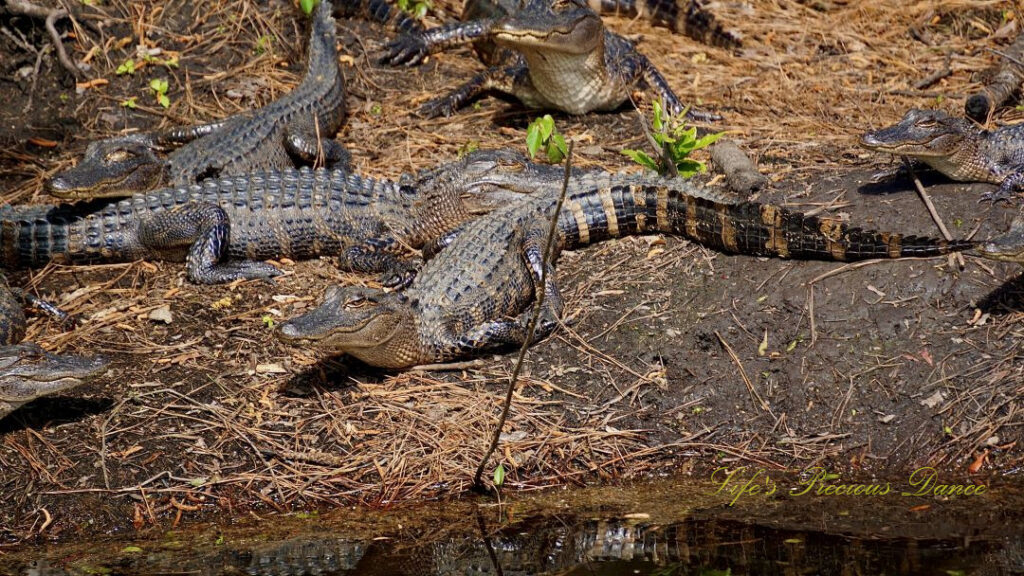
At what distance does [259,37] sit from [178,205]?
7.33 ft

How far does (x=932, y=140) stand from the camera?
4957 mm

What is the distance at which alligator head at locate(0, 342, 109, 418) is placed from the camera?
426cm

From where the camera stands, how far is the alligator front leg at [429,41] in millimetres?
7520

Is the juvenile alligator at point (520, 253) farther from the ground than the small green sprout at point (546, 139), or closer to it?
closer to it

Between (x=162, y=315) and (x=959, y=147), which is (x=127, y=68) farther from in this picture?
(x=959, y=147)

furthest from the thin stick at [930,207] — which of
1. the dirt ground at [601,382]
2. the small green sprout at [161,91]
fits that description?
the small green sprout at [161,91]

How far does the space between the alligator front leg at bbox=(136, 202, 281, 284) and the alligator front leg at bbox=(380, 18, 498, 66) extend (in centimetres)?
230

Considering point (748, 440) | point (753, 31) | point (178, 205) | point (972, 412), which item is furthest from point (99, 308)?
point (753, 31)

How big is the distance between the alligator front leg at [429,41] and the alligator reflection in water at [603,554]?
4505 mm

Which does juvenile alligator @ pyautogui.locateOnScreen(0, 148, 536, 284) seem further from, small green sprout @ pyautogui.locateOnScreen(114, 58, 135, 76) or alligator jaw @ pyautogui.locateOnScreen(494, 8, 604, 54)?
small green sprout @ pyautogui.locateOnScreen(114, 58, 135, 76)

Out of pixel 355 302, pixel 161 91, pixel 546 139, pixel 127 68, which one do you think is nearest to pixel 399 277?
pixel 355 302

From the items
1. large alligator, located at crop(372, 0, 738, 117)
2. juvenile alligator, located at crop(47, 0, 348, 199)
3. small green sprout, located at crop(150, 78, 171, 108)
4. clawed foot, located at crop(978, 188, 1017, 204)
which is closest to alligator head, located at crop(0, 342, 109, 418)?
juvenile alligator, located at crop(47, 0, 348, 199)

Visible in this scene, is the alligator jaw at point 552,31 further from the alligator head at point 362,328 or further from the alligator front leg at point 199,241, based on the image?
the alligator head at point 362,328

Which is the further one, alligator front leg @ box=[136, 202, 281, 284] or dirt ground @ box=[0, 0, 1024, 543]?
alligator front leg @ box=[136, 202, 281, 284]
